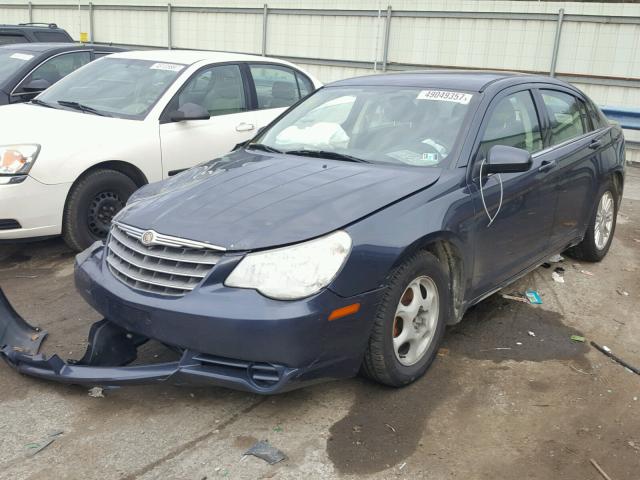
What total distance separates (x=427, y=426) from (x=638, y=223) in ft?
17.6

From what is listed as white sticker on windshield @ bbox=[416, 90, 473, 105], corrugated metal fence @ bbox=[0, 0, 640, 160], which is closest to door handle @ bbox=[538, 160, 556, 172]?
white sticker on windshield @ bbox=[416, 90, 473, 105]

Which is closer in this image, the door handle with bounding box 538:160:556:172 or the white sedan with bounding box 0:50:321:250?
the door handle with bounding box 538:160:556:172

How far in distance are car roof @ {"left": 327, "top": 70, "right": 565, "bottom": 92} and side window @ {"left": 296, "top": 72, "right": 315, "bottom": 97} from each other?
272 centimetres

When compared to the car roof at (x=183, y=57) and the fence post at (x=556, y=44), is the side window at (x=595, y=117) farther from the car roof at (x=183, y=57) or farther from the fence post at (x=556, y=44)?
the fence post at (x=556, y=44)

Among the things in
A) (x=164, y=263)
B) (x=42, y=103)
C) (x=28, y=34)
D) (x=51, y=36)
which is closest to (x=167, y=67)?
(x=42, y=103)

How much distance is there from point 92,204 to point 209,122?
1416 millimetres

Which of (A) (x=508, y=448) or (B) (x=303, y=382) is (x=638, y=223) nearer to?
(A) (x=508, y=448)

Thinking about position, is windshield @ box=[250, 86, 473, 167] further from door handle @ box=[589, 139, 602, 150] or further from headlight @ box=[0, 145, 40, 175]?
headlight @ box=[0, 145, 40, 175]

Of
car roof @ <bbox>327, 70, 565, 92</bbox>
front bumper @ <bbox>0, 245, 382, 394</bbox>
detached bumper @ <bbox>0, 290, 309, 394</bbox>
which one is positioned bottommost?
detached bumper @ <bbox>0, 290, 309, 394</bbox>

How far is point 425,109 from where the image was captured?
13.9 ft

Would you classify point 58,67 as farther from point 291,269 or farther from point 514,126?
point 291,269

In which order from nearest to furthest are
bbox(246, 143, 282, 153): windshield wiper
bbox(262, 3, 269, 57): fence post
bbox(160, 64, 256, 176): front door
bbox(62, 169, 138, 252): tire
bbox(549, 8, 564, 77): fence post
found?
bbox(246, 143, 282, 153): windshield wiper → bbox(62, 169, 138, 252): tire → bbox(160, 64, 256, 176): front door → bbox(549, 8, 564, 77): fence post → bbox(262, 3, 269, 57): fence post

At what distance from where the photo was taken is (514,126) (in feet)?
14.6

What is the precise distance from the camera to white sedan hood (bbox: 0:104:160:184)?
535 centimetres
